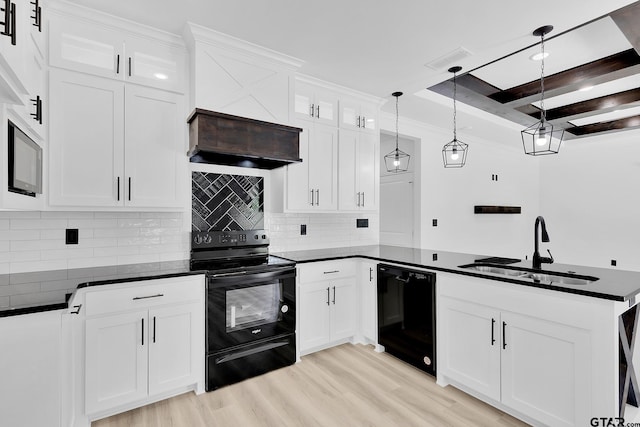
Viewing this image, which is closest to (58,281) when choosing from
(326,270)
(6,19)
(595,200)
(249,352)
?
(249,352)

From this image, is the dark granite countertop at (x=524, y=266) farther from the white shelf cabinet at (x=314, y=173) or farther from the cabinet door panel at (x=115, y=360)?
the cabinet door panel at (x=115, y=360)

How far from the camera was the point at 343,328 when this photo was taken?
315 centimetres

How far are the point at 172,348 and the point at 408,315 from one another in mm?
1850

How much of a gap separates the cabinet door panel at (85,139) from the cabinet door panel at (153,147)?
6cm

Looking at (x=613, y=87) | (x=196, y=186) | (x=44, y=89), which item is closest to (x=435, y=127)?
(x=613, y=87)

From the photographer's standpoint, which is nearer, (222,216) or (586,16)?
(586,16)

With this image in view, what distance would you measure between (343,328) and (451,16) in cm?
277

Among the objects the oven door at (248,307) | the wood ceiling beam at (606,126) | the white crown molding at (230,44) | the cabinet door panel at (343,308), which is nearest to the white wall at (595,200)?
the wood ceiling beam at (606,126)

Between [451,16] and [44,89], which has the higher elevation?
[451,16]

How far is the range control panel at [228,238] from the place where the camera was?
2.79 meters

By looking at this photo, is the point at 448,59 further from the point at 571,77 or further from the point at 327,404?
the point at 327,404

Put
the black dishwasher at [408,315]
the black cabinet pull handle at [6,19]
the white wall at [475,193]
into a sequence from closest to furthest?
the black cabinet pull handle at [6,19] < the black dishwasher at [408,315] < the white wall at [475,193]

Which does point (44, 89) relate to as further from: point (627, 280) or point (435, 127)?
point (435, 127)

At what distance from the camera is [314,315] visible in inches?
117
